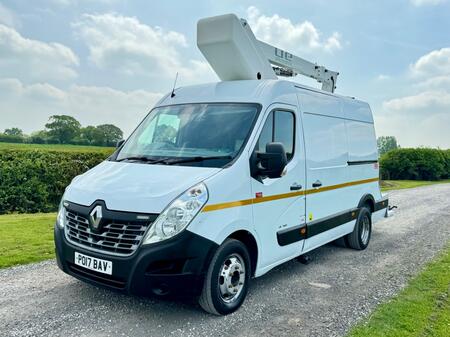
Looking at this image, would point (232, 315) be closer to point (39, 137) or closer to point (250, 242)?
point (250, 242)

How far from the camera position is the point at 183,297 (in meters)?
3.77

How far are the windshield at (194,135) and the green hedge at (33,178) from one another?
8148mm

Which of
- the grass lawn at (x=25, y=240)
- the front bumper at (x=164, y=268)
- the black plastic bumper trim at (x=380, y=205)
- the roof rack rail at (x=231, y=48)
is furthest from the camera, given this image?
the black plastic bumper trim at (x=380, y=205)

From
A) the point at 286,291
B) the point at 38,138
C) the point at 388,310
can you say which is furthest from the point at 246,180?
the point at 38,138

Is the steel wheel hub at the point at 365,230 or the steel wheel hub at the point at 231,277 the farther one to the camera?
the steel wheel hub at the point at 365,230

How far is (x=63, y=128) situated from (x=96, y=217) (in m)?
17.4

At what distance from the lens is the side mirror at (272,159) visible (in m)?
4.17

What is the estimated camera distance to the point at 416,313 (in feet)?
14.1

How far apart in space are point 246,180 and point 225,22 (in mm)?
2507

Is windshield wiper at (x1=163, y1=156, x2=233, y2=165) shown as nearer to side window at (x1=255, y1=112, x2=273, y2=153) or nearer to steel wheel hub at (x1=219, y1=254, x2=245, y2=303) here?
side window at (x1=255, y1=112, x2=273, y2=153)

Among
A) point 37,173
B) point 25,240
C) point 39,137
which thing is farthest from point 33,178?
point 25,240

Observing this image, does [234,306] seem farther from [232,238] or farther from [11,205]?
[11,205]

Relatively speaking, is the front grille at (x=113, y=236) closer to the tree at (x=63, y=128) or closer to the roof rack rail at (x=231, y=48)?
the roof rack rail at (x=231, y=48)

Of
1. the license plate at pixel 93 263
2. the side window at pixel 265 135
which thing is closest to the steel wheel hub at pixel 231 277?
the license plate at pixel 93 263
